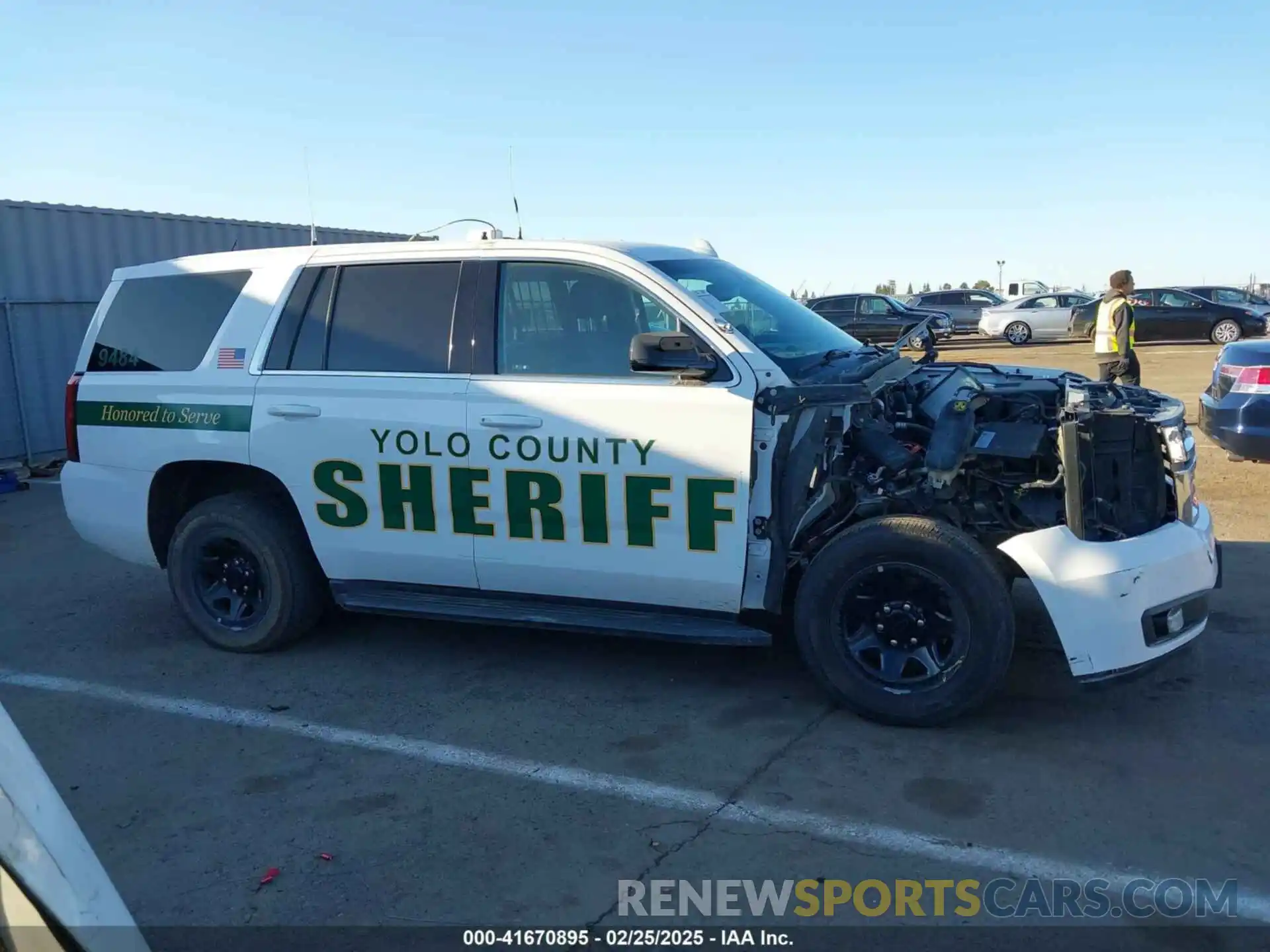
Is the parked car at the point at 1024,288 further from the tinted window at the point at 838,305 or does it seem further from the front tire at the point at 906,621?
the front tire at the point at 906,621

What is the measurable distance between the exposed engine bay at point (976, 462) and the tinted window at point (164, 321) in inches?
115

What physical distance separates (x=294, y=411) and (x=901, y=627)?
3.03 metres

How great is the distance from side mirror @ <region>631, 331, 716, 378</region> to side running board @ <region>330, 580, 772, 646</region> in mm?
1079

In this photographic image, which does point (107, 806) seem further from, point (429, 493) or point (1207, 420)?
point (1207, 420)

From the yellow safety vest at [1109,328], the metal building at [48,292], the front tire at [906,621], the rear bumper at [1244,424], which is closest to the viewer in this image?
the front tire at [906,621]

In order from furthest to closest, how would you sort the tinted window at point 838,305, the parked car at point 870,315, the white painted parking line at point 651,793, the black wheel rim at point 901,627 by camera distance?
the tinted window at point 838,305 < the parked car at point 870,315 < the black wheel rim at point 901,627 < the white painted parking line at point 651,793

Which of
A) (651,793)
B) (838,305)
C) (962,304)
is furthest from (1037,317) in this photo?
(651,793)

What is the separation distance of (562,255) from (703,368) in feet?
3.03

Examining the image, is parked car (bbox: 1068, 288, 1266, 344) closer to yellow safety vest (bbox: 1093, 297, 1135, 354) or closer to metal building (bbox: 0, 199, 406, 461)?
yellow safety vest (bbox: 1093, 297, 1135, 354)

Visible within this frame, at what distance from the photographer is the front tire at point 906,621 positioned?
4117 millimetres

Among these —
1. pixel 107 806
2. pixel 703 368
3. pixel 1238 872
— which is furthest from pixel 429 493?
pixel 1238 872

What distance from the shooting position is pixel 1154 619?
405 cm

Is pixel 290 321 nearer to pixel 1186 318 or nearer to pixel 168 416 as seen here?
pixel 168 416

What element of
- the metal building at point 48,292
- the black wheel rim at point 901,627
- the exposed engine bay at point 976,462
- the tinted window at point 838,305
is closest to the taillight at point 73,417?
the exposed engine bay at point 976,462
